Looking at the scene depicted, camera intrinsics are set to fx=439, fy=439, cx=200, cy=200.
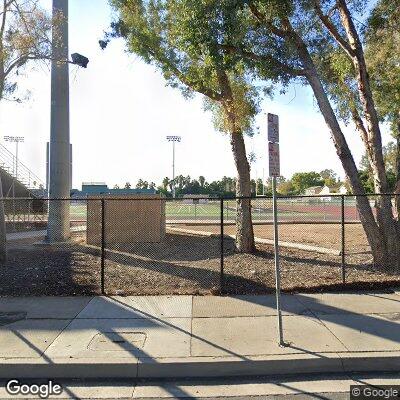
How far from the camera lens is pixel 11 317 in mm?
6793

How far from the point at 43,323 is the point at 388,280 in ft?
21.6

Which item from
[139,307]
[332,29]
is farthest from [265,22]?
[139,307]

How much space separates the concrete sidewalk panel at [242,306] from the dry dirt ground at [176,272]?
1.58 ft

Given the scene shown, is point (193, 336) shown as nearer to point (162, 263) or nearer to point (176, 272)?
point (176, 272)

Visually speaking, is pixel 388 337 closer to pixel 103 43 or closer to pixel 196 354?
pixel 196 354

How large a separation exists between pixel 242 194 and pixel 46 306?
662cm

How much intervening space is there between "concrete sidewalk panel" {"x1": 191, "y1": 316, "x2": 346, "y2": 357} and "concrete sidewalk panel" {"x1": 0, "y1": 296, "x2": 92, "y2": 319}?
2.13 m

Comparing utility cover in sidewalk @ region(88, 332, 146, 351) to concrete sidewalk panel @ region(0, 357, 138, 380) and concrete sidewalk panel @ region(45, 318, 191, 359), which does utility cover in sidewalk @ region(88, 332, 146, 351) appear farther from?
concrete sidewalk panel @ region(0, 357, 138, 380)

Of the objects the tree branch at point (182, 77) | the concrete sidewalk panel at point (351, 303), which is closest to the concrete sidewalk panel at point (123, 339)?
the concrete sidewalk panel at point (351, 303)

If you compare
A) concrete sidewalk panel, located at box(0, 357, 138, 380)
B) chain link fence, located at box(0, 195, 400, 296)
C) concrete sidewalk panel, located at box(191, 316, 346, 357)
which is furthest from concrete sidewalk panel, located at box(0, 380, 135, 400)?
chain link fence, located at box(0, 195, 400, 296)

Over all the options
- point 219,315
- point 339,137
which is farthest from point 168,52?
point 219,315

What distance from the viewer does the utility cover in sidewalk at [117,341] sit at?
5.50m

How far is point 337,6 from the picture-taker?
10.3 meters

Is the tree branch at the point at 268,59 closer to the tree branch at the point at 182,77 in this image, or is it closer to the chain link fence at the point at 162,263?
the tree branch at the point at 182,77
